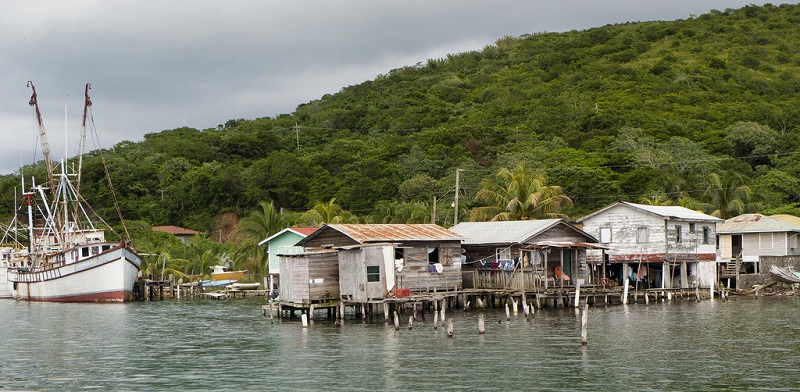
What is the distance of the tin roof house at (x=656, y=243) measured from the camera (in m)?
56.2

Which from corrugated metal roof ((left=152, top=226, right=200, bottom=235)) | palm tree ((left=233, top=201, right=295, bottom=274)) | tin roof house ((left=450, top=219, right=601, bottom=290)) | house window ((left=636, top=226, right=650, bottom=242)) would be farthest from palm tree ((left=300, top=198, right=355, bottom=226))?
corrugated metal roof ((left=152, top=226, right=200, bottom=235))

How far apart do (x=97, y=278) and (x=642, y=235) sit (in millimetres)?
38648

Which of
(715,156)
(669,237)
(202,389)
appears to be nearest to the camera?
(202,389)

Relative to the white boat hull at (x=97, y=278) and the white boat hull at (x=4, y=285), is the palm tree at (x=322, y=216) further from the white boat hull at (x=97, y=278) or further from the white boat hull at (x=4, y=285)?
the white boat hull at (x=4, y=285)

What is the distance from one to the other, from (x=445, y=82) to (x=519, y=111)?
1383 inches

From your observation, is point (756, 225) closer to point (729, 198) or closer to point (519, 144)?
point (729, 198)

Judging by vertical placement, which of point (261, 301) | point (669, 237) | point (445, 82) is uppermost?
point (445, 82)

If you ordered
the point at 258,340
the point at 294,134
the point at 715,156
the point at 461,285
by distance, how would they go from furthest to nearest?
the point at 294,134, the point at 715,156, the point at 461,285, the point at 258,340

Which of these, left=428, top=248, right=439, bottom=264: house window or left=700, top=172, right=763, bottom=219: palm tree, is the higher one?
left=700, top=172, right=763, bottom=219: palm tree

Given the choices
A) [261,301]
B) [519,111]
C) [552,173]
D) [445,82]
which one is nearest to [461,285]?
[261,301]

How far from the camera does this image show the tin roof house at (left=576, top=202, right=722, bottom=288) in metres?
56.2

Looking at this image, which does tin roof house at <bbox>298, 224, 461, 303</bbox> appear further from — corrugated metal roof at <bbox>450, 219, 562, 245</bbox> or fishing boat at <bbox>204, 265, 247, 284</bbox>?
fishing boat at <bbox>204, 265, 247, 284</bbox>

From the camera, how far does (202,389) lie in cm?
2673

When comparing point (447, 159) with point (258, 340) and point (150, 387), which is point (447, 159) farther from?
point (150, 387)
